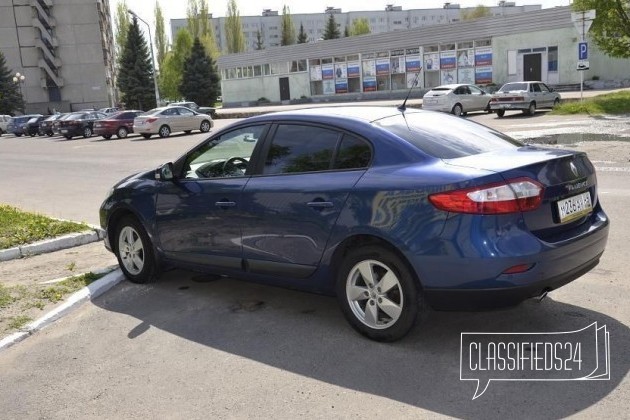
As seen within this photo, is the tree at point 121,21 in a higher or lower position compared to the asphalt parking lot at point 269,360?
higher

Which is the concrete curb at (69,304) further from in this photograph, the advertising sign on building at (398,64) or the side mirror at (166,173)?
the advertising sign on building at (398,64)

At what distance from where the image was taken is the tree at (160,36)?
91.6 metres

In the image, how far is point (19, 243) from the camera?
7.38 meters

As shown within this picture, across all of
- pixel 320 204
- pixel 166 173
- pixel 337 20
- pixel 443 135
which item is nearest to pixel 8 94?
pixel 166 173

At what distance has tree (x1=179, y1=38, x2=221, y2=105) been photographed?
64438 mm

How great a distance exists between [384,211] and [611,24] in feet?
90.4

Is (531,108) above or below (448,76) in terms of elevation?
below

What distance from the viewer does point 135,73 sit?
68.9m

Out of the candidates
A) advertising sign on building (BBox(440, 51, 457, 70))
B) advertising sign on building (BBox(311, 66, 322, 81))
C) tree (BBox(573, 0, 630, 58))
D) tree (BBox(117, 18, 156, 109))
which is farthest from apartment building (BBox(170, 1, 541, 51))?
tree (BBox(573, 0, 630, 58))

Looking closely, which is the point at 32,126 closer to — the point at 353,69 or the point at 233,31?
the point at 353,69

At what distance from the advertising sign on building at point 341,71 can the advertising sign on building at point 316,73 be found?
6.82 feet

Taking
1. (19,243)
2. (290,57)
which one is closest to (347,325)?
(19,243)

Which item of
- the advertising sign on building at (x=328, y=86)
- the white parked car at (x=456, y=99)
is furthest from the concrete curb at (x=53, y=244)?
the advertising sign on building at (x=328, y=86)

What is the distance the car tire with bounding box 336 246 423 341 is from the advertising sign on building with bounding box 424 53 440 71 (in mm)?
46773
